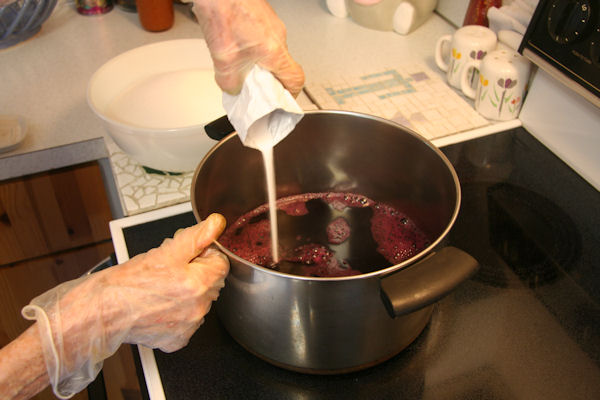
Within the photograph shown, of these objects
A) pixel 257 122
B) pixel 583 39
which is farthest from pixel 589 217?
pixel 257 122

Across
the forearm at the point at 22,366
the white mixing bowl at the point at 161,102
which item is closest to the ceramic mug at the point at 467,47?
the white mixing bowl at the point at 161,102

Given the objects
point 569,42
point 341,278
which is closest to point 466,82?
point 569,42

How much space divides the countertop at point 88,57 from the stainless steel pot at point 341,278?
0.21 m

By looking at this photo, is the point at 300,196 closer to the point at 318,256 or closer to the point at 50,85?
the point at 318,256

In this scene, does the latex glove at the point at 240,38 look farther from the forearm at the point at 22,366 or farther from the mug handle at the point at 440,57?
the mug handle at the point at 440,57

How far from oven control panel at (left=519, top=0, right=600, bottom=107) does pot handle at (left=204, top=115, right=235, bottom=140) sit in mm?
513

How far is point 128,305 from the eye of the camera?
0.55m

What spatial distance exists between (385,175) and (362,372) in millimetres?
323

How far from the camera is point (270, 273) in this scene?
0.50 m

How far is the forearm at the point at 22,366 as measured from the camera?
0.50 metres

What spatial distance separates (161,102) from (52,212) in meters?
0.33

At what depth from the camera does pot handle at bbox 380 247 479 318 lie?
0.49 metres

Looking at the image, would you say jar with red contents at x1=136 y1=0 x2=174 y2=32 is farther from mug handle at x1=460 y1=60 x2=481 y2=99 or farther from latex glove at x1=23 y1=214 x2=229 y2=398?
latex glove at x1=23 y1=214 x2=229 y2=398

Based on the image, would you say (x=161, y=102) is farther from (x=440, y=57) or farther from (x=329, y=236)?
(x=440, y=57)
